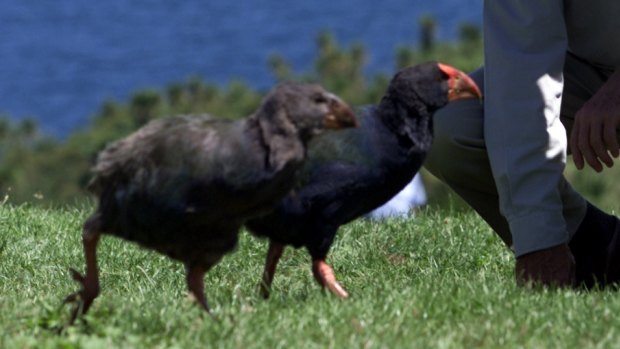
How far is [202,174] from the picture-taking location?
5.64 meters

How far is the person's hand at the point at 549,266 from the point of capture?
663cm

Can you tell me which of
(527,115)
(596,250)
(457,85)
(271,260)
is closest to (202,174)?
(271,260)

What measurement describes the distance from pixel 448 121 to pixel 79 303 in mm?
1986

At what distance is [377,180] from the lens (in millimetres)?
6375

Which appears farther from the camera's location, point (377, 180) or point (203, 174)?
point (377, 180)

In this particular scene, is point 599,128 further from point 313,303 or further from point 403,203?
point 403,203

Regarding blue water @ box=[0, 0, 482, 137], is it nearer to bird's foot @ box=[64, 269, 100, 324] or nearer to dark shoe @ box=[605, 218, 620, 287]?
dark shoe @ box=[605, 218, 620, 287]

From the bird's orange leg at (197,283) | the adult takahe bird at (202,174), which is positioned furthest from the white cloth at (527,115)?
the bird's orange leg at (197,283)

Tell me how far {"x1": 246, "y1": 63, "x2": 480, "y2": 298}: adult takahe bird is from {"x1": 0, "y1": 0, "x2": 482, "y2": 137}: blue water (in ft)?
99.9

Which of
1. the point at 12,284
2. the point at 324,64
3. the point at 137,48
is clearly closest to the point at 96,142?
the point at 324,64

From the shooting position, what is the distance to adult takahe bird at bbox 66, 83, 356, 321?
221 inches

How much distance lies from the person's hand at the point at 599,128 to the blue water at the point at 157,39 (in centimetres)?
3022

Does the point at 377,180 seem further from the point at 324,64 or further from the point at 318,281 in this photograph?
the point at 324,64

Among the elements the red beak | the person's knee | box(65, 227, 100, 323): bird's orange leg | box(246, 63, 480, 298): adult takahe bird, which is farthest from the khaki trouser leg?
box(65, 227, 100, 323): bird's orange leg
